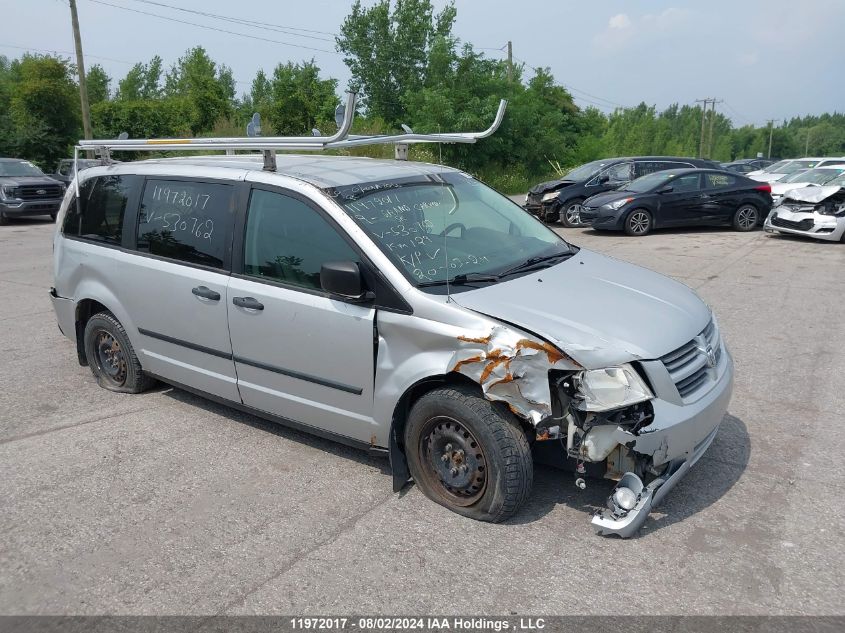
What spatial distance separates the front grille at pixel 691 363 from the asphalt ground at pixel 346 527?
2.20 ft

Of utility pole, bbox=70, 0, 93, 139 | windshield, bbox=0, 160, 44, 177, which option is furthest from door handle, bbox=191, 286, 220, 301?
utility pole, bbox=70, 0, 93, 139

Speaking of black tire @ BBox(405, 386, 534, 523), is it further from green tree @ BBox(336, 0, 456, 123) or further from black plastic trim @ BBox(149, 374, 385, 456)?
green tree @ BBox(336, 0, 456, 123)

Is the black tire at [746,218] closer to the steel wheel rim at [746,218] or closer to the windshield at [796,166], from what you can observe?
the steel wheel rim at [746,218]

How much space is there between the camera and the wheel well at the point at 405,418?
352 cm

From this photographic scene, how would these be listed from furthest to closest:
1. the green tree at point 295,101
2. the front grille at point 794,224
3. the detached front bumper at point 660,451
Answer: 1. the green tree at point 295,101
2. the front grille at point 794,224
3. the detached front bumper at point 660,451

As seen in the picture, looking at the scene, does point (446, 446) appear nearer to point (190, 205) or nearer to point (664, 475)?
point (664, 475)

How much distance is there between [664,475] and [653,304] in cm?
97

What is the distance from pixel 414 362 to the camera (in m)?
3.61

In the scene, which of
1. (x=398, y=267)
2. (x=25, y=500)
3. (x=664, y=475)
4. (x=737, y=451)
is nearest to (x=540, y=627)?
(x=664, y=475)

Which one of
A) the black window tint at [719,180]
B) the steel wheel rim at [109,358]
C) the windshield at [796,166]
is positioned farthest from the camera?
the windshield at [796,166]

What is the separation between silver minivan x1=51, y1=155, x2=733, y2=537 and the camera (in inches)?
131

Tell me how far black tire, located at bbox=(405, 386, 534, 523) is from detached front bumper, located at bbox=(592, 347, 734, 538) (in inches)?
17.3

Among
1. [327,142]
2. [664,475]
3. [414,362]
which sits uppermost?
[327,142]

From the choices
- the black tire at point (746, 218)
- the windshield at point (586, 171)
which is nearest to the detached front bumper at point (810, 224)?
the black tire at point (746, 218)
